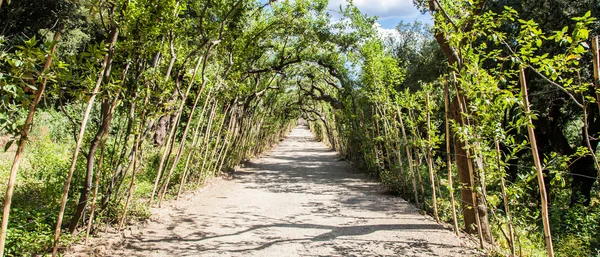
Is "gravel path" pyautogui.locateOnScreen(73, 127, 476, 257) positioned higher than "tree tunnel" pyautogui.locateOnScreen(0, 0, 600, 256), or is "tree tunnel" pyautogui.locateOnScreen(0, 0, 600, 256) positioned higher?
"tree tunnel" pyautogui.locateOnScreen(0, 0, 600, 256)

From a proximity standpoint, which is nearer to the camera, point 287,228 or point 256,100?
point 287,228

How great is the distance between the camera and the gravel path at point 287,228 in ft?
13.0

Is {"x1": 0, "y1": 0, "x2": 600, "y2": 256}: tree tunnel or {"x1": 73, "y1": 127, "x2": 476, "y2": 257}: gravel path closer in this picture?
{"x1": 0, "y1": 0, "x2": 600, "y2": 256}: tree tunnel

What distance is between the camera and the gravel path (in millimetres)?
3947

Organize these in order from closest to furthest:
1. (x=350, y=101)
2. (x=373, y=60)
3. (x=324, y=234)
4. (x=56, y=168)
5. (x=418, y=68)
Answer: (x=324, y=234), (x=56, y=168), (x=373, y=60), (x=418, y=68), (x=350, y=101)

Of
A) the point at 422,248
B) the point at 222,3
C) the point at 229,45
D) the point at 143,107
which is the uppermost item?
the point at 222,3

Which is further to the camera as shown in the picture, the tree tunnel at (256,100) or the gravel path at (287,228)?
the gravel path at (287,228)

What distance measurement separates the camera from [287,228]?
16.0ft

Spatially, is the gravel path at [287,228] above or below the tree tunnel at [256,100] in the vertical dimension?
below

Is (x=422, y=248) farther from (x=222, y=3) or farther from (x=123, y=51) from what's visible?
(x=222, y=3)

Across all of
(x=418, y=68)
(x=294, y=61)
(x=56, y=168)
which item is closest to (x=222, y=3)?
(x=56, y=168)

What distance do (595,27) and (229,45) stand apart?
636 centimetres

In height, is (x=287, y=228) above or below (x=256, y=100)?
below

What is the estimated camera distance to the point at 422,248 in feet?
13.5
